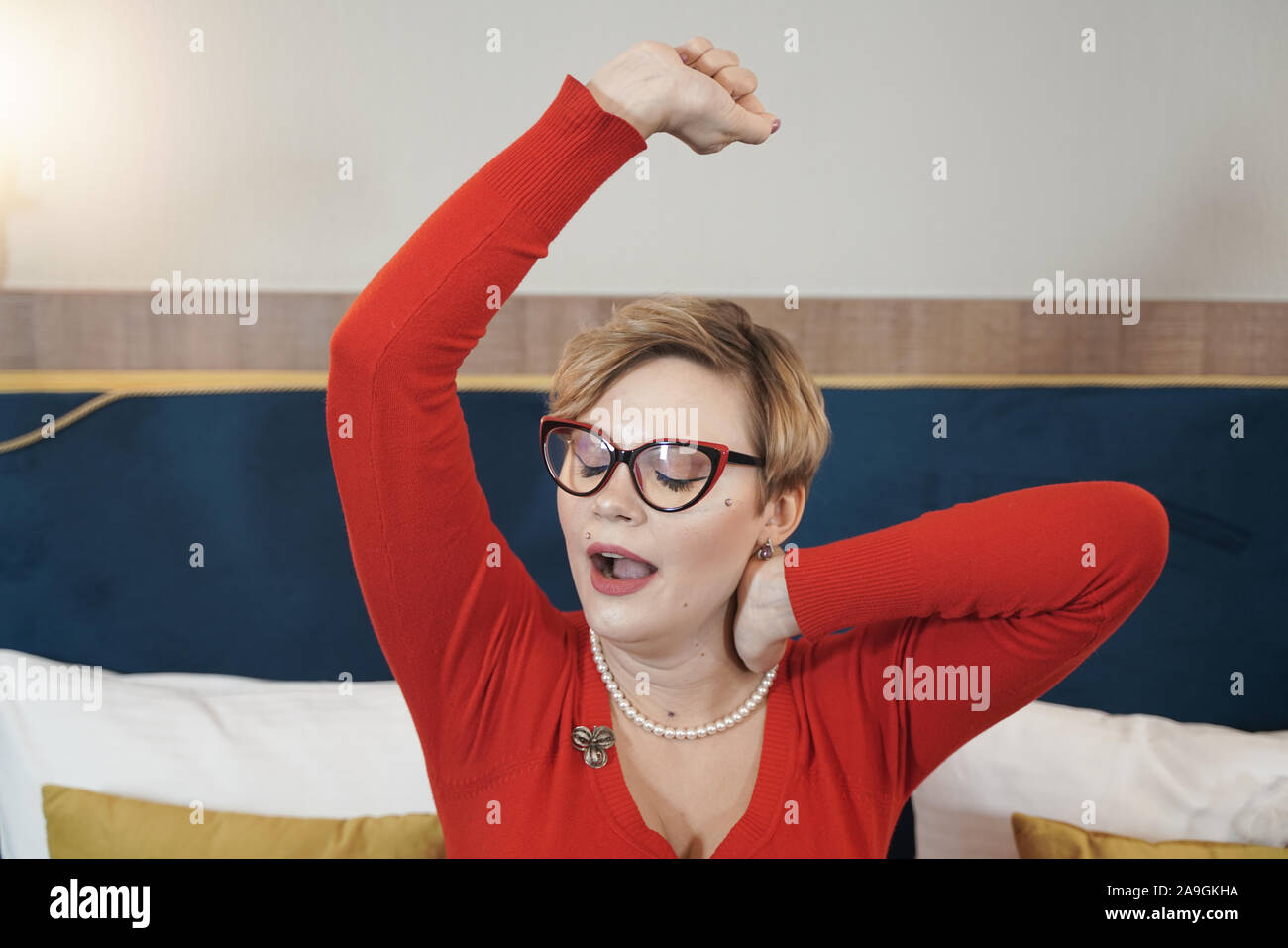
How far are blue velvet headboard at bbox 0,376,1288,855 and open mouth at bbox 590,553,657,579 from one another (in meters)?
0.62

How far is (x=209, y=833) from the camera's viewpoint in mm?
1262

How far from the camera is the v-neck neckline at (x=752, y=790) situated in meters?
0.99

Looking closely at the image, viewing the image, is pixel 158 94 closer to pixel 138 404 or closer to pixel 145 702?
pixel 138 404

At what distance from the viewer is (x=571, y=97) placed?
881 mm

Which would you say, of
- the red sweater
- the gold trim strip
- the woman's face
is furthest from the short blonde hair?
the gold trim strip

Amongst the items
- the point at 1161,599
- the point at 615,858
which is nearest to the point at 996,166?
the point at 1161,599

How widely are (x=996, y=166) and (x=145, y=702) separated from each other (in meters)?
1.47

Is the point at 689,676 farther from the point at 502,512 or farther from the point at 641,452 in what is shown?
the point at 502,512

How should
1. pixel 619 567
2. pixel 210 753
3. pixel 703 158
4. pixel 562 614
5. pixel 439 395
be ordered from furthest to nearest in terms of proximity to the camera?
1. pixel 703 158
2. pixel 210 753
3. pixel 562 614
4. pixel 619 567
5. pixel 439 395

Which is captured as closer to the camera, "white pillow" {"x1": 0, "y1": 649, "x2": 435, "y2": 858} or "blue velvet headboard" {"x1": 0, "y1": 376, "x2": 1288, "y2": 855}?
"white pillow" {"x1": 0, "y1": 649, "x2": 435, "y2": 858}

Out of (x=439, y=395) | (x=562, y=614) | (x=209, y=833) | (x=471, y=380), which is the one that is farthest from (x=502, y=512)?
(x=439, y=395)

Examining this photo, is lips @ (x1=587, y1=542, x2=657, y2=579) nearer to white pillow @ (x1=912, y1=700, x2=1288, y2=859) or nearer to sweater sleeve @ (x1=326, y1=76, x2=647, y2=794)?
sweater sleeve @ (x1=326, y1=76, x2=647, y2=794)

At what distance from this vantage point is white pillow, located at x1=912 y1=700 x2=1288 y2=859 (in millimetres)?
1350

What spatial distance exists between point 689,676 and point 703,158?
A: 0.87m
